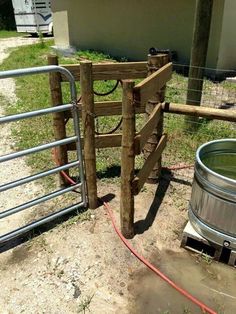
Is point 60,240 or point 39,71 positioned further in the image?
point 60,240

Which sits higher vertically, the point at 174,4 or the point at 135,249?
the point at 174,4

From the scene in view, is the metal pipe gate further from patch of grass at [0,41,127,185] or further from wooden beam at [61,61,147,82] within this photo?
patch of grass at [0,41,127,185]

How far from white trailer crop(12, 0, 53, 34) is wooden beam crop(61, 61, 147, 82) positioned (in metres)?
15.8

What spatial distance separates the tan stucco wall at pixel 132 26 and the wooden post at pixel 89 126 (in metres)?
6.23

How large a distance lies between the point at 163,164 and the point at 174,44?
19.8 ft

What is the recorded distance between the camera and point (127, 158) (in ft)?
9.13

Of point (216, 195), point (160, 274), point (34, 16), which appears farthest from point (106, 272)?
point (34, 16)

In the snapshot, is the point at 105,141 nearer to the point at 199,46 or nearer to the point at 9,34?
the point at 199,46

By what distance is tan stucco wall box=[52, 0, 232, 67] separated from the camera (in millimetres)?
8930

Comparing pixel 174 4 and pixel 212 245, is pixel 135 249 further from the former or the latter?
pixel 174 4

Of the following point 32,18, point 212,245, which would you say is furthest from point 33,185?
point 32,18

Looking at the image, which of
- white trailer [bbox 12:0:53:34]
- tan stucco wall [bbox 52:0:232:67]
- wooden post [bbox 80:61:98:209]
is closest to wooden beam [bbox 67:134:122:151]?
wooden post [bbox 80:61:98:209]

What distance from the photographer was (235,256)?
2.83m

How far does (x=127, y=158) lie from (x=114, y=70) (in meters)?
1.16
